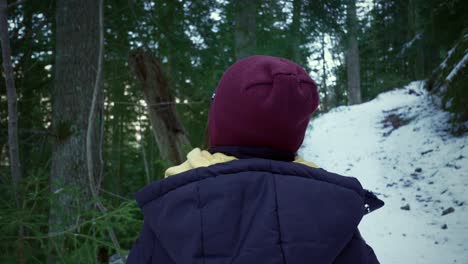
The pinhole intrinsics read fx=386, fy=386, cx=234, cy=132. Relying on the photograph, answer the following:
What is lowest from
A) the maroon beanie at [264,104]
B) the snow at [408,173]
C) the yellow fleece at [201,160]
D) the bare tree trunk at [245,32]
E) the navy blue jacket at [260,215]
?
the snow at [408,173]

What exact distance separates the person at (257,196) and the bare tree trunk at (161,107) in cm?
265

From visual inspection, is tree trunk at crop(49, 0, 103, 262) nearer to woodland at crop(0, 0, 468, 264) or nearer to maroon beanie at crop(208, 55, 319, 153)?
woodland at crop(0, 0, 468, 264)

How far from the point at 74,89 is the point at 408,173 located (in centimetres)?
542

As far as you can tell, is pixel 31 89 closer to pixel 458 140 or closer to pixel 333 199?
pixel 333 199

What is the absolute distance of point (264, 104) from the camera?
138cm

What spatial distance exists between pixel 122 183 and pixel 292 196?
6.14 meters

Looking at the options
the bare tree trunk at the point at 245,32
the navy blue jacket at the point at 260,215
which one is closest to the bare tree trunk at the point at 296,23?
the bare tree trunk at the point at 245,32

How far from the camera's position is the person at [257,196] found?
3.98ft

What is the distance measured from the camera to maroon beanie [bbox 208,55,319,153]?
1.39 m

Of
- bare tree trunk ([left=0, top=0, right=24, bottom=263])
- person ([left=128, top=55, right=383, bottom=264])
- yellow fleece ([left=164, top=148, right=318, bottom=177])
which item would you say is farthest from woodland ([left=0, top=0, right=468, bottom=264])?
person ([left=128, top=55, right=383, bottom=264])

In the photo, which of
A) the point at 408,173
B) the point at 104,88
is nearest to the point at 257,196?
the point at 104,88

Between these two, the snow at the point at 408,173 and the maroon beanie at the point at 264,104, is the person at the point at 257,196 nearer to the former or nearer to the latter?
the maroon beanie at the point at 264,104

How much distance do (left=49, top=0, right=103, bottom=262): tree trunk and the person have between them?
2.37 meters

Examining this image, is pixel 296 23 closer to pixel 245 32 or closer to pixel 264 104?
pixel 245 32
